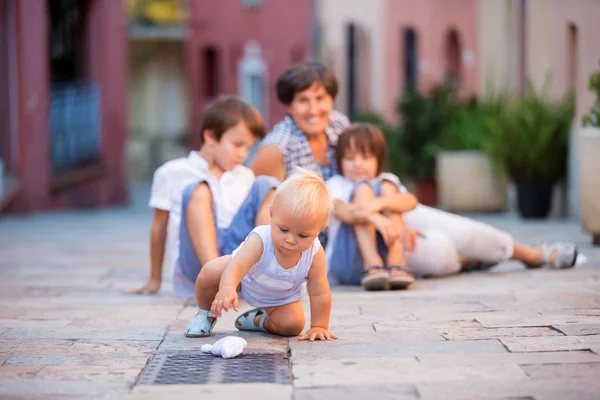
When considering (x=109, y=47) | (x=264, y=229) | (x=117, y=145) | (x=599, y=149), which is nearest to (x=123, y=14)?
(x=109, y=47)

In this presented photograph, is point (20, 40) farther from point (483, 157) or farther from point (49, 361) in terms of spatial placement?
point (49, 361)

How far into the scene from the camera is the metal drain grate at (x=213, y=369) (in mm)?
3246

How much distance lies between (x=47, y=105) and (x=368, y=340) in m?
10.8

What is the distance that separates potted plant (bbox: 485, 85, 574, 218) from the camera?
33.3 feet

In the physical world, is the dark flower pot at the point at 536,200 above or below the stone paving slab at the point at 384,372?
below

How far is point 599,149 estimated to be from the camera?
7.02m

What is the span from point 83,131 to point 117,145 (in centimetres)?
129

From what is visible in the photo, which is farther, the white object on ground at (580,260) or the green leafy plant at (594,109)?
the green leafy plant at (594,109)

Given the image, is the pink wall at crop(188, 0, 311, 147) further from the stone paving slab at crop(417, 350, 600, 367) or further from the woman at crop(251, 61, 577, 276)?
the stone paving slab at crop(417, 350, 600, 367)

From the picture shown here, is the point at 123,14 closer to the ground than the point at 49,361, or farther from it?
farther from it

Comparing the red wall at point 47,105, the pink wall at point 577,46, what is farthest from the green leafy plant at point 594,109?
the red wall at point 47,105

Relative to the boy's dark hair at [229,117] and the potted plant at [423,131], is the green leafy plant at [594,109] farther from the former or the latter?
the potted plant at [423,131]

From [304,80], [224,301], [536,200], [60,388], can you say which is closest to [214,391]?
[60,388]

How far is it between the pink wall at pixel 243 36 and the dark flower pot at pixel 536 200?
15.8 metres
